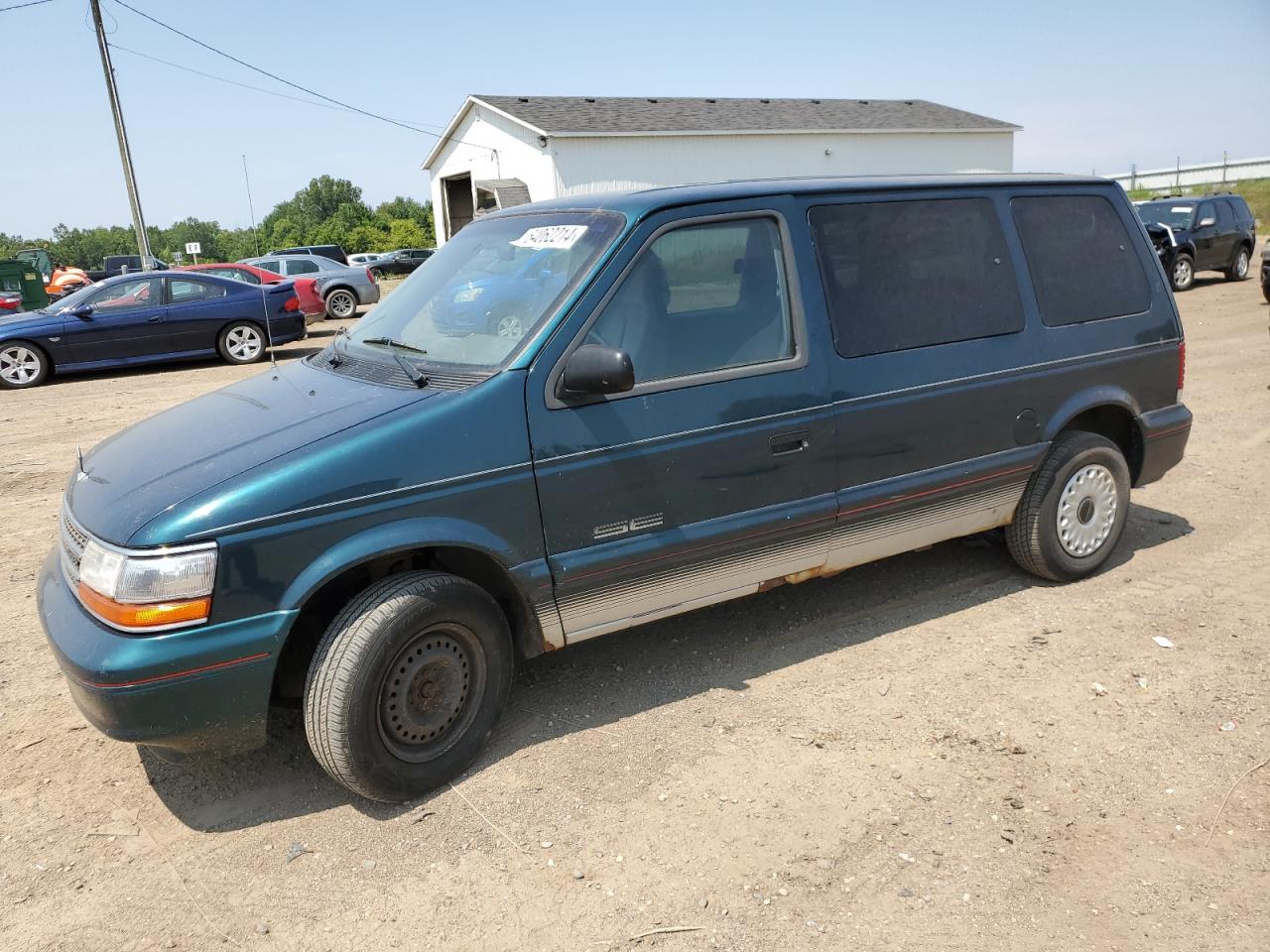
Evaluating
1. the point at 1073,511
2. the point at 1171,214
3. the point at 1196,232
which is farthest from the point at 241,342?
the point at 1196,232

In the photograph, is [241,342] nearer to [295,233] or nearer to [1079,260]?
[1079,260]

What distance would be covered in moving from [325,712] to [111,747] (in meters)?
1.27

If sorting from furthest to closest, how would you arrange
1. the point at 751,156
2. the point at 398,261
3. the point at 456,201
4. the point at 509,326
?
the point at 398,261 < the point at 456,201 < the point at 751,156 < the point at 509,326

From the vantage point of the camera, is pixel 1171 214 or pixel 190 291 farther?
pixel 1171 214

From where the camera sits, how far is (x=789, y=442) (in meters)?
3.83

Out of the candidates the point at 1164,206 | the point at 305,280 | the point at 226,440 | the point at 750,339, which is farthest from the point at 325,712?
the point at 1164,206

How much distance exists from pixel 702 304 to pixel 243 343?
12268 mm

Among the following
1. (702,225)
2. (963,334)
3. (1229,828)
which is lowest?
(1229,828)

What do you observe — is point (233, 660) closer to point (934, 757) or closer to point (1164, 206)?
point (934, 757)

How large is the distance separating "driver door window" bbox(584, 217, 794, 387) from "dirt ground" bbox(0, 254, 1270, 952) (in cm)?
137

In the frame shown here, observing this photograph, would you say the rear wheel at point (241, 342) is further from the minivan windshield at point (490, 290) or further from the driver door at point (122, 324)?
the minivan windshield at point (490, 290)

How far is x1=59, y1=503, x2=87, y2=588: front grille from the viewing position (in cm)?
313

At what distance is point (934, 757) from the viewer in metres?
3.45

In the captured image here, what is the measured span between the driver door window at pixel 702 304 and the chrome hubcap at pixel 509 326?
0.93 feet
